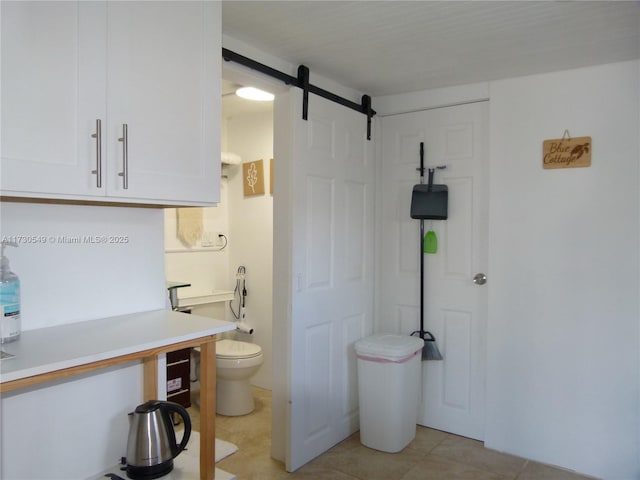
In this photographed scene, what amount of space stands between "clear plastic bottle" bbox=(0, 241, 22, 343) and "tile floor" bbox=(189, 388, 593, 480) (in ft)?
5.58

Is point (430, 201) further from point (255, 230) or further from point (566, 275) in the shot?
point (255, 230)

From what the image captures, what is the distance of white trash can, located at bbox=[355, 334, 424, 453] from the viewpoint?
2.74 meters

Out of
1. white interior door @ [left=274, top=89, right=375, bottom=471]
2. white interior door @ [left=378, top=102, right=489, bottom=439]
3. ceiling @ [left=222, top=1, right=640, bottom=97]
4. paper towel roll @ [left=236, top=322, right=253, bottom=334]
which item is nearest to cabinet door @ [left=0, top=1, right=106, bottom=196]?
ceiling @ [left=222, top=1, right=640, bottom=97]

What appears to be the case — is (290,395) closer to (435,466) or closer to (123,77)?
(435,466)

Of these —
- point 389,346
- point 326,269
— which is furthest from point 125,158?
point 389,346

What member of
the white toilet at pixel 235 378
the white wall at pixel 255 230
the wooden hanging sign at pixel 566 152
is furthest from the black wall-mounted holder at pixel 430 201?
A: the white toilet at pixel 235 378

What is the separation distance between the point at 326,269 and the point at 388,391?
2.65ft

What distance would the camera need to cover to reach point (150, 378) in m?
1.51

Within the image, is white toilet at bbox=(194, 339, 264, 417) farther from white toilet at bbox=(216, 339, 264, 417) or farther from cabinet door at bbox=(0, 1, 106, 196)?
cabinet door at bbox=(0, 1, 106, 196)

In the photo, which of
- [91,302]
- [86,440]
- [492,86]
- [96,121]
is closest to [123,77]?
[96,121]

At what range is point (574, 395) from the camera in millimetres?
2564

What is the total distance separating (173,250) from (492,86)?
2.51m

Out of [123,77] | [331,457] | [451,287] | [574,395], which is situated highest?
[123,77]

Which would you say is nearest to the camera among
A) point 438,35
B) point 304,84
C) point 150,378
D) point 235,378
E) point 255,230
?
point 150,378
